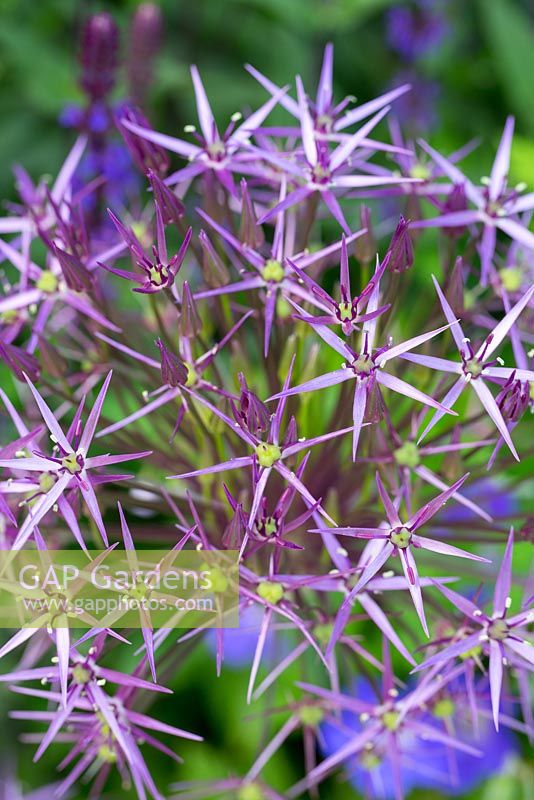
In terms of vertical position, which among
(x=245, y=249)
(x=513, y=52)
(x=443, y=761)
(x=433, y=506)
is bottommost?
(x=443, y=761)

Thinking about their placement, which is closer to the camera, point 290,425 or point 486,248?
→ point 290,425

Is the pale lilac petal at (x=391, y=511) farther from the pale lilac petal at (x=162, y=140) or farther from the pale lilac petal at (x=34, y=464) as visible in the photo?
the pale lilac petal at (x=162, y=140)

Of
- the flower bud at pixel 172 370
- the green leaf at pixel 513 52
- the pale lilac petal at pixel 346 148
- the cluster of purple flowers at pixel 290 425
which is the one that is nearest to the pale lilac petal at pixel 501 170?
the cluster of purple flowers at pixel 290 425

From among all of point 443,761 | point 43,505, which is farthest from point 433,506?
point 443,761

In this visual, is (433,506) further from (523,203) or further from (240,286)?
(523,203)

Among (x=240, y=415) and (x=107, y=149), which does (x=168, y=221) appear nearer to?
(x=240, y=415)

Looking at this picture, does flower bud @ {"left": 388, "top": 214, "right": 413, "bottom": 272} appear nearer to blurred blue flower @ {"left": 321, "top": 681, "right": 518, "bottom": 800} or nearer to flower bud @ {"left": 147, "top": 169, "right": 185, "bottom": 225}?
flower bud @ {"left": 147, "top": 169, "right": 185, "bottom": 225}

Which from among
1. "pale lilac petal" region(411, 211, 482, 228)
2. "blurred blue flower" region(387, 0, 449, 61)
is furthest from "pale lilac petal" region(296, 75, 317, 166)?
"blurred blue flower" region(387, 0, 449, 61)
